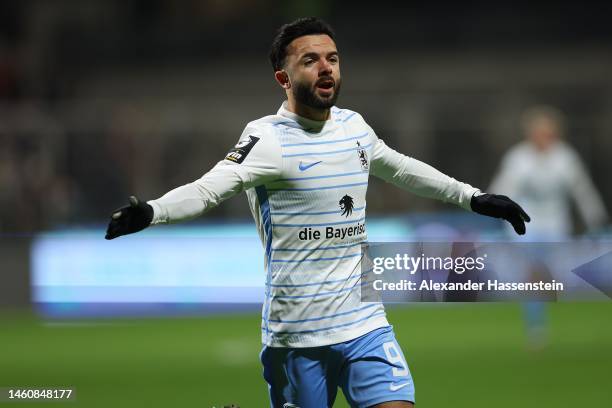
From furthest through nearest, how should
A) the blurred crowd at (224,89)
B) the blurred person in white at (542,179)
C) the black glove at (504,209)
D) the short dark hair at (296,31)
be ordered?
the blurred crowd at (224,89) → the blurred person in white at (542,179) → the black glove at (504,209) → the short dark hair at (296,31)

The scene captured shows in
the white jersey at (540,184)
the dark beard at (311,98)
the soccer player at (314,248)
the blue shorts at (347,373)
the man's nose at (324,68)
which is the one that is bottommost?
the blue shorts at (347,373)

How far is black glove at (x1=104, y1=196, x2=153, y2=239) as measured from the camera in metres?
4.10

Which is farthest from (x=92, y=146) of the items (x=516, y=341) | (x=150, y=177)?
(x=516, y=341)

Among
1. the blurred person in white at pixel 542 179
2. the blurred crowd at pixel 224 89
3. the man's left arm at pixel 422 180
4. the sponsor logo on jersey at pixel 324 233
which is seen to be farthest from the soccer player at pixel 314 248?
the blurred crowd at pixel 224 89

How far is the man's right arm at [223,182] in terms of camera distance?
4277 millimetres

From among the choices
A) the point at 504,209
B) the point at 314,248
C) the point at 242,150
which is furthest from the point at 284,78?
the point at 504,209

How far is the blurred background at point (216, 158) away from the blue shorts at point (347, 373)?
1670 mm

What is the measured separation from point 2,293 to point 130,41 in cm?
1561

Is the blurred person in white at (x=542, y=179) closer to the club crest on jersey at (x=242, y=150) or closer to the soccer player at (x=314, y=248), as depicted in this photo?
the soccer player at (x=314, y=248)

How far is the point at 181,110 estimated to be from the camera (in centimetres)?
1819

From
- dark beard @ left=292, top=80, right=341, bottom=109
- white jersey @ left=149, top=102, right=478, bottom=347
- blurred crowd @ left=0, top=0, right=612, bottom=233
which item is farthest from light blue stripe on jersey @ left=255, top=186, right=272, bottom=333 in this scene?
blurred crowd @ left=0, top=0, right=612, bottom=233

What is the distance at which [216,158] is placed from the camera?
1666cm

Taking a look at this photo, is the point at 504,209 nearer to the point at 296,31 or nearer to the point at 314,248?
the point at 314,248

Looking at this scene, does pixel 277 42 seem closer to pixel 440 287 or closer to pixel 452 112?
pixel 440 287
